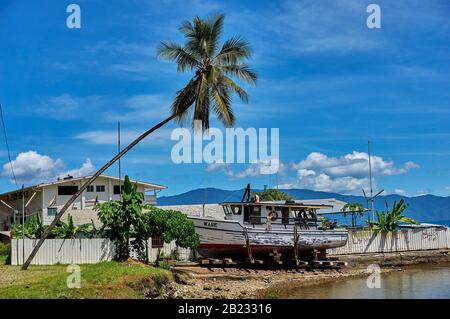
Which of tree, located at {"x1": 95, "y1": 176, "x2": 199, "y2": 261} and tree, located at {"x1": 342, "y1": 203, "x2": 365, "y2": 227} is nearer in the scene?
tree, located at {"x1": 95, "y1": 176, "x2": 199, "y2": 261}

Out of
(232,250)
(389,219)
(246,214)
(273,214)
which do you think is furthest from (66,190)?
(389,219)

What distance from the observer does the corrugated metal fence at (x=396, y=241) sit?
3784cm

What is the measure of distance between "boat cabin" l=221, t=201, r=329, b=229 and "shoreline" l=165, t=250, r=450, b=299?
2.91m

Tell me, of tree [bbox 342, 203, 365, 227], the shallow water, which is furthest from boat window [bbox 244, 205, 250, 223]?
tree [bbox 342, 203, 365, 227]

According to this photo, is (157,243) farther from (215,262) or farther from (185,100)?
(185,100)

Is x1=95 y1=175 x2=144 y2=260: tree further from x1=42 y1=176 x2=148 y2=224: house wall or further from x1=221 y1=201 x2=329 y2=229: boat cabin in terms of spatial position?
x1=42 y1=176 x2=148 y2=224: house wall

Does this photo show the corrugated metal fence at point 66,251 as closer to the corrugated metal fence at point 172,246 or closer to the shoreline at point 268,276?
the corrugated metal fence at point 172,246

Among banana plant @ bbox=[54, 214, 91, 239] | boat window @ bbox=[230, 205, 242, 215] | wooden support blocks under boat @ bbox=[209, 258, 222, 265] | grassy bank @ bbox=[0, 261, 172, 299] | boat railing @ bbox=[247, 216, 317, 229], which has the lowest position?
wooden support blocks under boat @ bbox=[209, 258, 222, 265]

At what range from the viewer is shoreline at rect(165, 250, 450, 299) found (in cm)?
2333

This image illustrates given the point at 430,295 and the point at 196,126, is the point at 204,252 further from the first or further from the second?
the point at 430,295

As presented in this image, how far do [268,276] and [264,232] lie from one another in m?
3.23

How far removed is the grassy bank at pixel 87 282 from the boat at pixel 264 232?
309 inches

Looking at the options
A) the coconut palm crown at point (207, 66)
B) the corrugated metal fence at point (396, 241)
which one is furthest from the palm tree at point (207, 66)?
the corrugated metal fence at point (396, 241)
